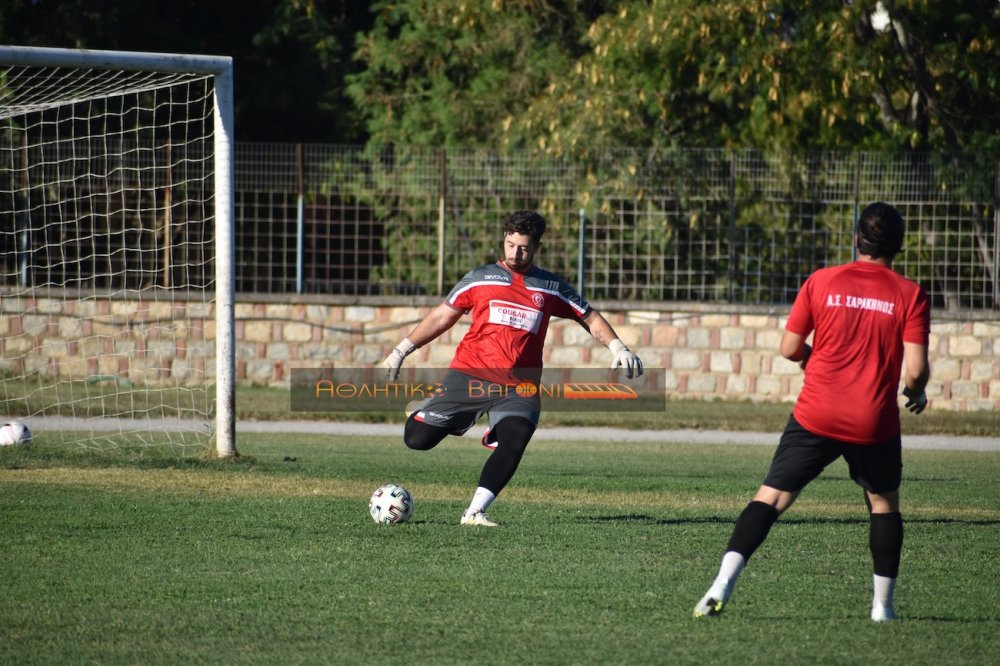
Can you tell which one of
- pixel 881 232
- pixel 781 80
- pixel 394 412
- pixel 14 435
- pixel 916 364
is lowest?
pixel 394 412

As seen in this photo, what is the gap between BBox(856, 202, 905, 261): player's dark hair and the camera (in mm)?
5402

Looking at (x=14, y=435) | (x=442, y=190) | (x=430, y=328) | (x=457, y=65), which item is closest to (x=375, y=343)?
(x=442, y=190)

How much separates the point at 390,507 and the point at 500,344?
1264 mm

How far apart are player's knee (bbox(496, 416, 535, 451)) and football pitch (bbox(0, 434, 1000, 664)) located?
547mm

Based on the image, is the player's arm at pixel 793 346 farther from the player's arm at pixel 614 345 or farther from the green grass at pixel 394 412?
the green grass at pixel 394 412

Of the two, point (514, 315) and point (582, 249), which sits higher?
point (582, 249)

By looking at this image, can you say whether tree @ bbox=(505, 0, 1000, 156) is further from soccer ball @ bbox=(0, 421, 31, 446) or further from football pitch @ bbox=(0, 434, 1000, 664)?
soccer ball @ bbox=(0, 421, 31, 446)

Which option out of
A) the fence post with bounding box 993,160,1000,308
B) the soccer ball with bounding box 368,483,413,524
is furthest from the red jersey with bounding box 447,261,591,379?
the fence post with bounding box 993,160,1000,308

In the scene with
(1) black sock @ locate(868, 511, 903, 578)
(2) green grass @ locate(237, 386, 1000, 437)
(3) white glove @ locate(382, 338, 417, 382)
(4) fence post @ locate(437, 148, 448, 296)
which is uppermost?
(4) fence post @ locate(437, 148, 448, 296)

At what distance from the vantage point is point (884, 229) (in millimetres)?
5402

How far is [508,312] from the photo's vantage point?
8.10 metres

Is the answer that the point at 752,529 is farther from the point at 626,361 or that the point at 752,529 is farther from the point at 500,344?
the point at 500,344

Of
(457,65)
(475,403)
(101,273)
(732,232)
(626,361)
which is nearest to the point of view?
(626,361)

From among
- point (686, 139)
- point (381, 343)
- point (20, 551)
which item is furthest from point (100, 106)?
point (20, 551)
